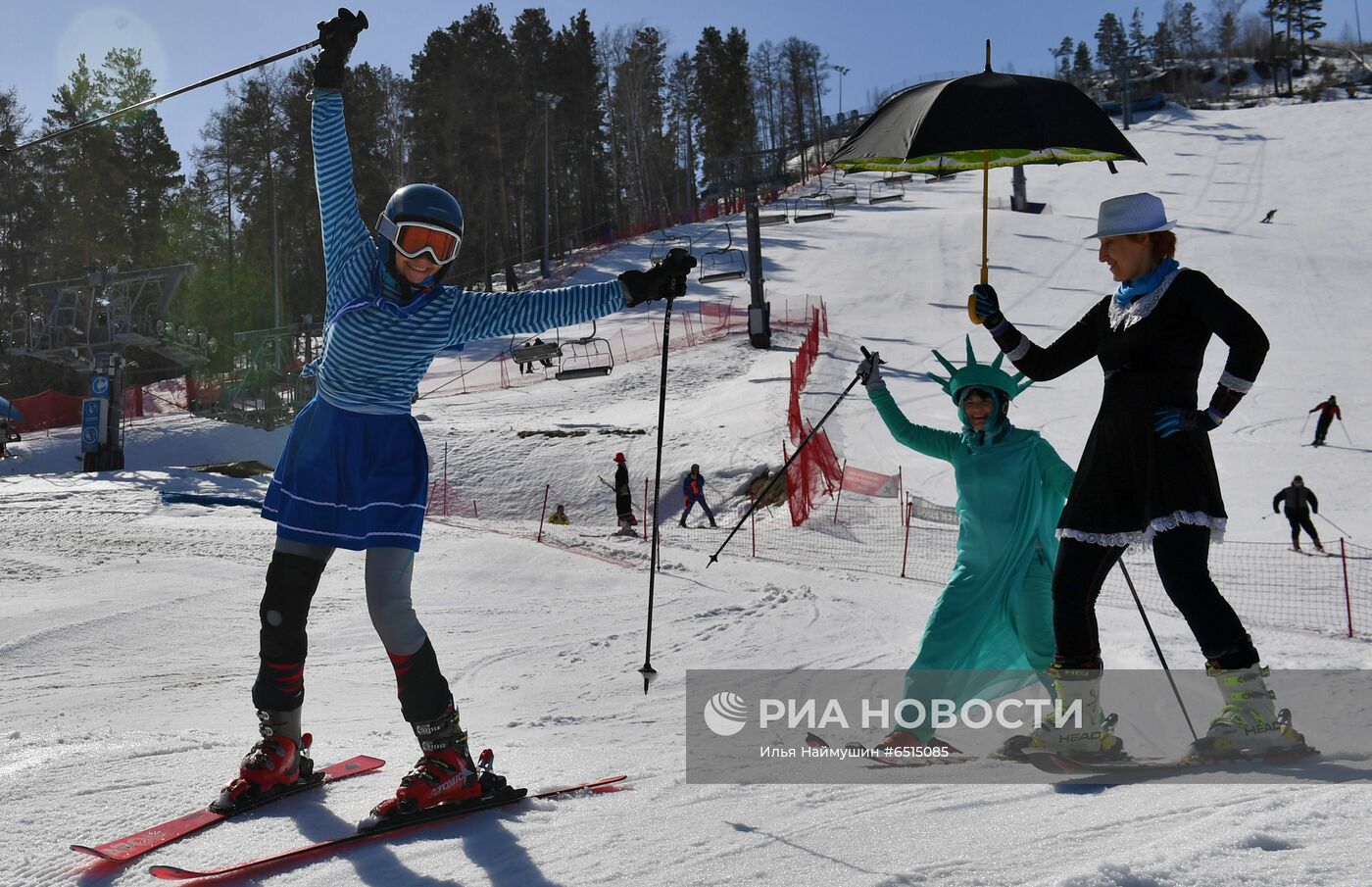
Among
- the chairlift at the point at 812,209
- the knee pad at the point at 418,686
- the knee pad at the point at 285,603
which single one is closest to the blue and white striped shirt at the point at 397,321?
the knee pad at the point at 285,603

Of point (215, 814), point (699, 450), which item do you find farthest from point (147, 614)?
point (699, 450)

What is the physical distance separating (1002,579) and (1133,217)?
67.4 inches

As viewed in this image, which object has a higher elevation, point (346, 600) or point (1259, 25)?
point (1259, 25)

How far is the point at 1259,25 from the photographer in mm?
95688

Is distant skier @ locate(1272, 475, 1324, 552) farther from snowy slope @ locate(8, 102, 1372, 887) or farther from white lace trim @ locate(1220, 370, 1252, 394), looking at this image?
white lace trim @ locate(1220, 370, 1252, 394)

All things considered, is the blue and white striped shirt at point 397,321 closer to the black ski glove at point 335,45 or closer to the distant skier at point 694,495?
the black ski glove at point 335,45

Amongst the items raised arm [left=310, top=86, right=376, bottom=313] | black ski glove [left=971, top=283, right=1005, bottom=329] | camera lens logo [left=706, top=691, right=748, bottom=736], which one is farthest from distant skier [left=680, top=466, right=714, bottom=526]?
raised arm [left=310, top=86, right=376, bottom=313]

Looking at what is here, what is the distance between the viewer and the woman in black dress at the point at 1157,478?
3.41 metres

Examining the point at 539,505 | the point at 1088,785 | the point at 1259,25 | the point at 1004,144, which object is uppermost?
the point at 1259,25

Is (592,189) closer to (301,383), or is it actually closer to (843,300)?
(843,300)

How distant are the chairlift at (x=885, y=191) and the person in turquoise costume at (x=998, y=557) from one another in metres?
49.7

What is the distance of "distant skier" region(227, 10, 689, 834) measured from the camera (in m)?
3.28

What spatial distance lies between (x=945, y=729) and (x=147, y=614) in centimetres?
576

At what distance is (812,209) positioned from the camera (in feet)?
175
